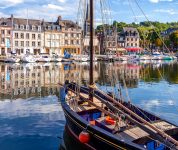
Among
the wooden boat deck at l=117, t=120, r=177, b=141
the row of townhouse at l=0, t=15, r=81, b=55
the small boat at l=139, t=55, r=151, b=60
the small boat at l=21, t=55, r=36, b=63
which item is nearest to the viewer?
the wooden boat deck at l=117, t=120, r=177, b=141

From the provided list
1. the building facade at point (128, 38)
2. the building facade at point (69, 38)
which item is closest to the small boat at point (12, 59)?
the building facade at point (69, 38)

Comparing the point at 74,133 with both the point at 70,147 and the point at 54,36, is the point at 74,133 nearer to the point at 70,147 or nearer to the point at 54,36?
the point at 70,147

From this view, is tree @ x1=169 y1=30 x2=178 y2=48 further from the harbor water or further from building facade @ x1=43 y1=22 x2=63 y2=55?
the harbor water

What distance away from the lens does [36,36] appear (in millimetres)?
121750

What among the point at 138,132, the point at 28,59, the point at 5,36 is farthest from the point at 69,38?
the point at 138,132

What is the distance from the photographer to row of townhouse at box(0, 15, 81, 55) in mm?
114125

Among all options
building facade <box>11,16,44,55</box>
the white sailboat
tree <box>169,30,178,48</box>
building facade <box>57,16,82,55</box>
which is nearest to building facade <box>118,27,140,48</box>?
tree <box>169,30,178,48</box>

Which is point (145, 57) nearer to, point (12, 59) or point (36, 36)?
point (36, 36)

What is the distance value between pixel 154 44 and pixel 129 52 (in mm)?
33823

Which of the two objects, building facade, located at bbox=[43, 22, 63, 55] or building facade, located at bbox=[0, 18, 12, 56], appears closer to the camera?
building facade, located at bbox=[0, 18, 12, 56]

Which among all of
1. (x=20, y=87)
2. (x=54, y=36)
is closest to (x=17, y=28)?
(x=54, y=36)

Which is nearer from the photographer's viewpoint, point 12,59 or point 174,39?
point 12,59

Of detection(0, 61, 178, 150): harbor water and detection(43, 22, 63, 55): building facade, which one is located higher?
detection(43, 22, 63, 55): building facade

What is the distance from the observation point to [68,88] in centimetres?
2797
